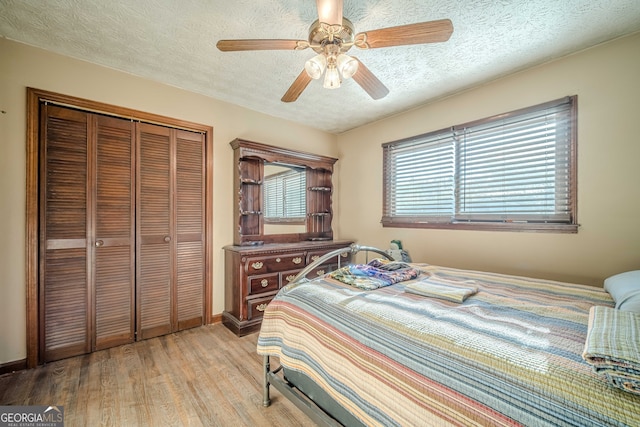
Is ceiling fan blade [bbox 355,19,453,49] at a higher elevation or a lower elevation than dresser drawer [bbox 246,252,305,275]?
higher

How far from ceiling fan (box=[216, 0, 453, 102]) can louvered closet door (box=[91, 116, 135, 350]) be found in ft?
5.37

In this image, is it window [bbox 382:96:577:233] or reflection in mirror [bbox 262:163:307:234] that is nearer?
Result: window [bbox 382:96:577:233]

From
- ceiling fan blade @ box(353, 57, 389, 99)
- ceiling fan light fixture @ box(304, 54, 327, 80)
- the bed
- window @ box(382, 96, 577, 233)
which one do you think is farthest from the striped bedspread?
ceiling fan blade @ box(353, 57, 389, 99)

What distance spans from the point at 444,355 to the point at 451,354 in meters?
0.02

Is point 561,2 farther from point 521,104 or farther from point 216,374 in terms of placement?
point 216,374

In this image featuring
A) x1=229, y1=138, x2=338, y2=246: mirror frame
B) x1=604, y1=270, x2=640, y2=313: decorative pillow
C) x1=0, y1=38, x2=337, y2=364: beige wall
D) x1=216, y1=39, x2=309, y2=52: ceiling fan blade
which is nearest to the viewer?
x1=604, y1=270, x2=640, y2=313: decorative pillow

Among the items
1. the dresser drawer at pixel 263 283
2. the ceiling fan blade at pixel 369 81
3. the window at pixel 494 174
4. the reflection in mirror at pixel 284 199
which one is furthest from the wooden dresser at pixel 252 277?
the ceiling fan blade at pixel 369 81

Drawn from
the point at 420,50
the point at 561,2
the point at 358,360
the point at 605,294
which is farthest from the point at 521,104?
the point at 358,360

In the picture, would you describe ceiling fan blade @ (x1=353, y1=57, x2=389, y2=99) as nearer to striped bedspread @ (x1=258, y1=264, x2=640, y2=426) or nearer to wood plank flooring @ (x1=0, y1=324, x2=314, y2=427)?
striped bedspread @ (x1=258, y1=264, x2=640, y2=426)

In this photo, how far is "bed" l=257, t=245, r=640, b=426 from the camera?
705 millimetres

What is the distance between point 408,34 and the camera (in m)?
1.43

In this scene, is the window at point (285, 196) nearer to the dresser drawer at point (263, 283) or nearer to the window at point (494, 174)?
the dresser drawer at point (263, 283)

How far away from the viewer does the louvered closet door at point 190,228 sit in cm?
275

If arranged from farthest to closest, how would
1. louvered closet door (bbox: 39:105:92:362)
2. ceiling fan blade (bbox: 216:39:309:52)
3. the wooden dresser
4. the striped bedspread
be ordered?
the wooden dresser < louvered closet door (bbox: 39:105:92:362) < ceiling fan blade (bbox: 216:39:309:52) < the striped bedspread
